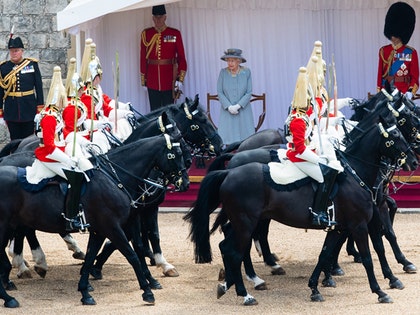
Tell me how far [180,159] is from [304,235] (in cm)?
386

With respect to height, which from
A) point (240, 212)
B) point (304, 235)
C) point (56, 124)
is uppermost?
point (56, 124)

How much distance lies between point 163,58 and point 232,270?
7182 mm

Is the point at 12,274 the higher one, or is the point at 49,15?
the point at 49,15

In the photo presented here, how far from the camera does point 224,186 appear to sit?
1270 cm

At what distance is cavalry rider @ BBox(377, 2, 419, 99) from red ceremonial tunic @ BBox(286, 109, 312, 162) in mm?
5650

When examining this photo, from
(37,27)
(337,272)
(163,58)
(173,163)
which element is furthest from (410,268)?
(37,27)

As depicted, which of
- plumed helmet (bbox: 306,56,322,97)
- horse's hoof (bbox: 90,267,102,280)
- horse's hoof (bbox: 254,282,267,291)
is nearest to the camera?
horse's hoof (bbox: 254,282,267,291)

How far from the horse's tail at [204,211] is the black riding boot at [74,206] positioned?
3.29ft

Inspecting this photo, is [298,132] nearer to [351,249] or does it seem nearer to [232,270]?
[232,270]

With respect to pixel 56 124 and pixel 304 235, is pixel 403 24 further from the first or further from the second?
pixel 56 124

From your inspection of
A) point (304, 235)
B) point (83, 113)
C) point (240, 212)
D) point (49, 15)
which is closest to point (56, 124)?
point (83, 113)

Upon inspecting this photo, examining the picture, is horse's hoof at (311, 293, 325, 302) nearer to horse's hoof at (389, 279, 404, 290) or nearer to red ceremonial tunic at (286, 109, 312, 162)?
horse's hoof at (389, 279, 404, 290)

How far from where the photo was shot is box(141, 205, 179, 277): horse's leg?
45.9 feet

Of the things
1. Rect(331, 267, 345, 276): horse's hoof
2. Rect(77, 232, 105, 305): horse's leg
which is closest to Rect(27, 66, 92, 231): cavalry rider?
Rect(77, 232, 105, 305): horse's leg
